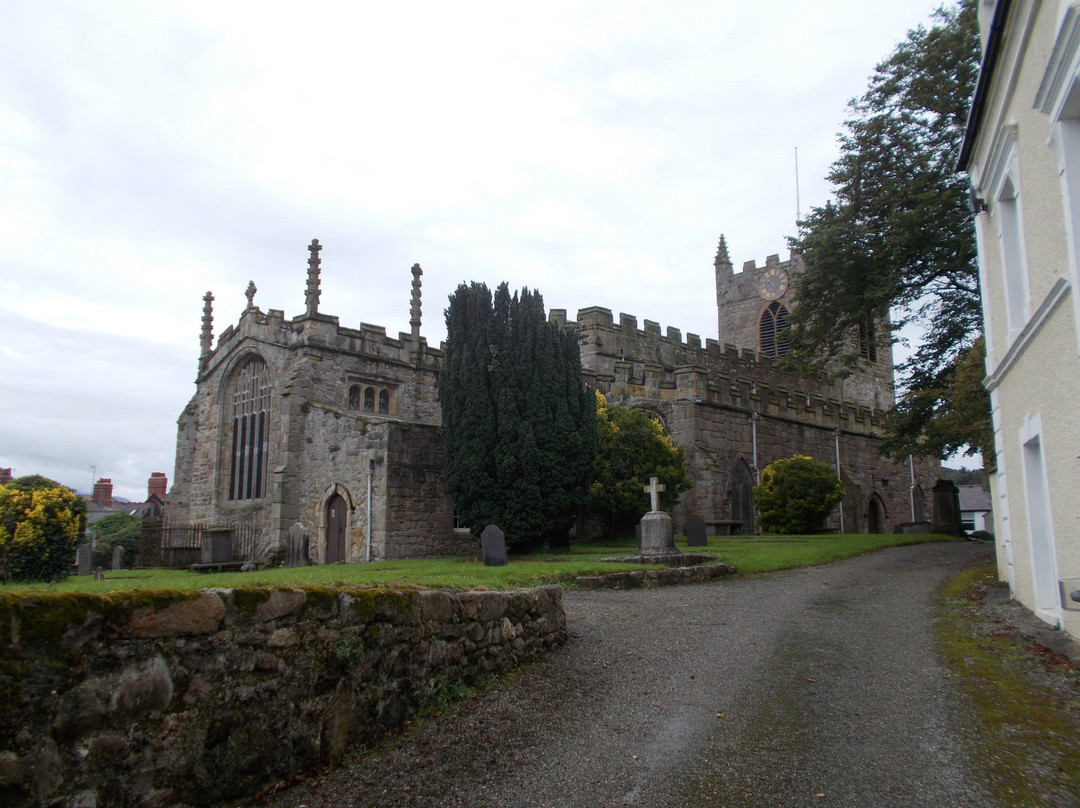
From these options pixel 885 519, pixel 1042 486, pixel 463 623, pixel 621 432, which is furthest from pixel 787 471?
pixel 463 623

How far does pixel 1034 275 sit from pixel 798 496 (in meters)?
16.7

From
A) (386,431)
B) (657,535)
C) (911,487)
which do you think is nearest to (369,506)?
(386,431)

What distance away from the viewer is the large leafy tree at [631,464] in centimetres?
2061

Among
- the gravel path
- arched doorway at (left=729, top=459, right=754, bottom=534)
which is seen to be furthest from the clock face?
the gravel path

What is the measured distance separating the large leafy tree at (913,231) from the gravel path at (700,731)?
34.1ft

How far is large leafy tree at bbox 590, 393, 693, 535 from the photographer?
20.6 m

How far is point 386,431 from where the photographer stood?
781 inches

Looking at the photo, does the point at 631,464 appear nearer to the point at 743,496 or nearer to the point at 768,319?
the point at 743,496

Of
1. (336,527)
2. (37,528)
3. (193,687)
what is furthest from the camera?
(336,527)

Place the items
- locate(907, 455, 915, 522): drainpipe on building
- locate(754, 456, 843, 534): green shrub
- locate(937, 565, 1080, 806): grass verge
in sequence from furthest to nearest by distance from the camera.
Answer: locate(907, 455, 915, 522): drainpipe on building
locate(754, 456, 843, 534): green shrub
locate(937, 565, 1080, 806): grass verge

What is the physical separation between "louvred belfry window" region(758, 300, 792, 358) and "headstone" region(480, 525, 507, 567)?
2800cm

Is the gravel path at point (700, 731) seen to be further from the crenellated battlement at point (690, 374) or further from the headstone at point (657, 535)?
the crenellated battlement at point (690, 374)

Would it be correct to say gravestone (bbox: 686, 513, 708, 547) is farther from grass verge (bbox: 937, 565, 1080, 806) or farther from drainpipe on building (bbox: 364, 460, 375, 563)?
grass verge (bbox: 937, 565, 1080, 806)

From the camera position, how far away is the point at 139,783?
11.1ft
